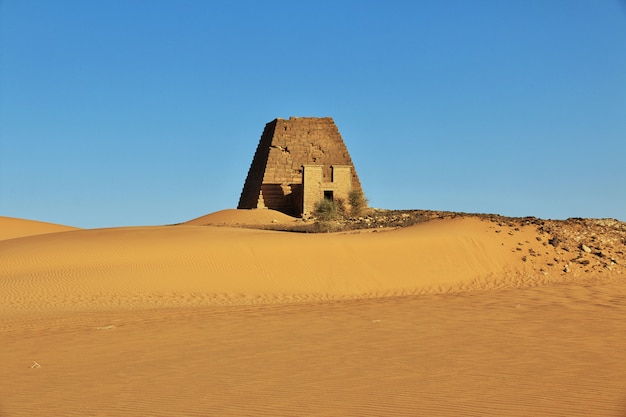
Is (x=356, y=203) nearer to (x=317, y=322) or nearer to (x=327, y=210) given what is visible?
(x=327, y=210)

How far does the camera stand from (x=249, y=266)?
18719 millimetres

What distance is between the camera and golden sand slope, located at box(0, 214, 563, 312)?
16.8m

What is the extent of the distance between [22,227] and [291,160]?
1823cm

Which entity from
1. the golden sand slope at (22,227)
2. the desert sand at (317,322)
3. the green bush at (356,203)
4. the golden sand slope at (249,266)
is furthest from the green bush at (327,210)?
the golden sand slope at (22,227)

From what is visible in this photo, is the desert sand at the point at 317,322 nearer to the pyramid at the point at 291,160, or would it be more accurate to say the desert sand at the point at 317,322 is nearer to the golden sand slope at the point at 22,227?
the golden sand slope at the point at 22,227

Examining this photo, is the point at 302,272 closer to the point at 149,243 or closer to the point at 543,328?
the point at 149,243

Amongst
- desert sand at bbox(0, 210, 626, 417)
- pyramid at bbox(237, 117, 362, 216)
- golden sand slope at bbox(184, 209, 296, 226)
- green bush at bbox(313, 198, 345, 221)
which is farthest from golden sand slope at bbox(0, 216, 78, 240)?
desert sand at bbox(0, 210, 626, 417)

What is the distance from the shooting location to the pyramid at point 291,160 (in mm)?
44844

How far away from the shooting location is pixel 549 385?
7.06 m

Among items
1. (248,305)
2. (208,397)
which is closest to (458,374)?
(208,397)

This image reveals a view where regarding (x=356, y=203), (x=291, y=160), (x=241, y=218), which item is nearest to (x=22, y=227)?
(x=241, y=218)

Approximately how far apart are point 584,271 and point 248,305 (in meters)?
9.99

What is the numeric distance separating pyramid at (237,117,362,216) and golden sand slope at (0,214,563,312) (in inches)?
843

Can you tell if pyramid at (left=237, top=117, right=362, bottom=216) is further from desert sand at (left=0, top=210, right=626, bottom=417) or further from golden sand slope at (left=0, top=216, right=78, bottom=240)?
desert sand at (left=0, top=210, right=626, bottom=417)
